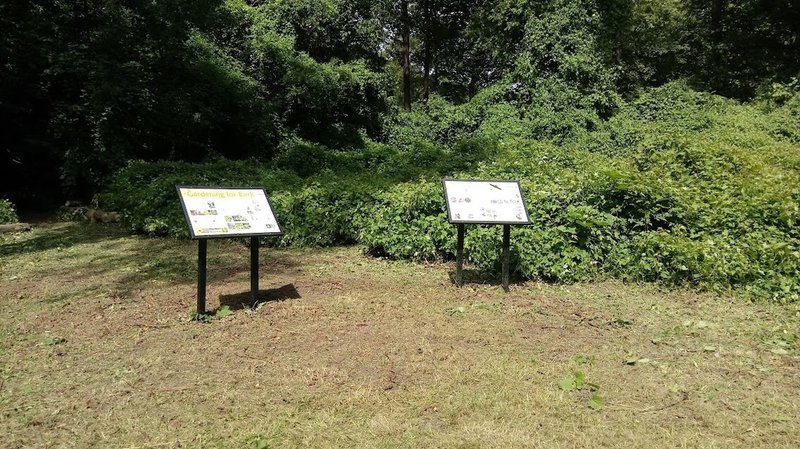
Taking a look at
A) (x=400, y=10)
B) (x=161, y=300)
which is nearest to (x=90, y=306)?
(x=161, y=300)

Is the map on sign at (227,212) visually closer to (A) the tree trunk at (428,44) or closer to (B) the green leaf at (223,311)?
(B) the green leaf at (223,311)

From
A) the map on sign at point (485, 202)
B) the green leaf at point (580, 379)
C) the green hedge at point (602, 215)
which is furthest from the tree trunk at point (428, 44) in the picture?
the green leaf at point (580, 379)

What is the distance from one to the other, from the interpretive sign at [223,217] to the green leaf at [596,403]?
301cm

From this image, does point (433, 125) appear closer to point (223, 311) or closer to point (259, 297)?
point (259, 297)

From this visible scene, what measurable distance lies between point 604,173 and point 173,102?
12459 mm

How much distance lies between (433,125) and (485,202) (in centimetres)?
1615

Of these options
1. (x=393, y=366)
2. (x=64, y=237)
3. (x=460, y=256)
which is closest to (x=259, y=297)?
(x=460, y=256)

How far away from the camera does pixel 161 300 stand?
5457 mm

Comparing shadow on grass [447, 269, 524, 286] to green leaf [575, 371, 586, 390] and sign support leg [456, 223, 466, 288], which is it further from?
green leaf [575, 371, 586, 390]

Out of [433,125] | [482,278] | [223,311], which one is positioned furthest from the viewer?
[433,125]

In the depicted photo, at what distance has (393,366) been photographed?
3785 millimetres

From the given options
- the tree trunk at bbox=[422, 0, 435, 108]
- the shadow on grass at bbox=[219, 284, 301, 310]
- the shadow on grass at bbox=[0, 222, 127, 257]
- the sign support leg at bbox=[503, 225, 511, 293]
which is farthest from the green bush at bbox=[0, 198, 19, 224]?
the tree trunk at bbox=[422, 0, 435, 108]

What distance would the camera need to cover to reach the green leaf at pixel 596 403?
3.14 meters

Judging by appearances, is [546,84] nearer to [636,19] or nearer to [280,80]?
[280,80]
